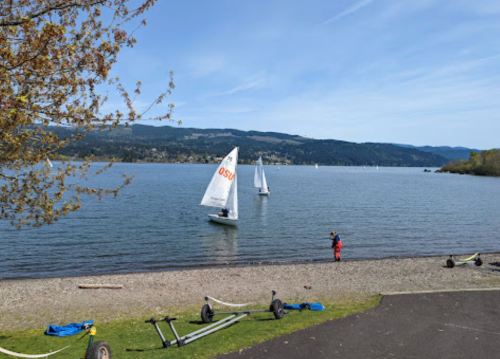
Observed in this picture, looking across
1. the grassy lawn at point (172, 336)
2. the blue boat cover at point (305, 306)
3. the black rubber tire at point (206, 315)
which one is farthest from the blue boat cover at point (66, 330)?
the blue boat cover at point (305, 306)

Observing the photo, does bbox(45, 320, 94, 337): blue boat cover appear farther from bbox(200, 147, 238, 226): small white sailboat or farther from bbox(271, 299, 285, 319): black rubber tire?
bbox(200, 147, 238, 226): small white sailboat

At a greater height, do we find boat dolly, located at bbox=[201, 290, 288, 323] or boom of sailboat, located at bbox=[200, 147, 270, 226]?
boom of sailboat, located at bbox=[200, 147, 270, 226]

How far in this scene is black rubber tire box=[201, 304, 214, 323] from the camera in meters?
13.9

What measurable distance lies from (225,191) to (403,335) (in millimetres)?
36041

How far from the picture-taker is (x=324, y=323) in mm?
13664

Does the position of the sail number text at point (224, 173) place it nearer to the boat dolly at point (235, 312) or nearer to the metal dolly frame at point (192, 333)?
the metal dolly frame at point (192, 333)

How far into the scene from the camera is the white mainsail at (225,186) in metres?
46.5

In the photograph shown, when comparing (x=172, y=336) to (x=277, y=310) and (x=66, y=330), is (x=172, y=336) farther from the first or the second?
(x=277, y=310)

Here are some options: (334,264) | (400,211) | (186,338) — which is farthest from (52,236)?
(400,211)

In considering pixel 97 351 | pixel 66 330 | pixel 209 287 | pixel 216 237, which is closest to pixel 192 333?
pixel 97 351

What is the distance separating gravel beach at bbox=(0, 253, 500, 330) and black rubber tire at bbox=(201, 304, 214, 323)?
310 cm

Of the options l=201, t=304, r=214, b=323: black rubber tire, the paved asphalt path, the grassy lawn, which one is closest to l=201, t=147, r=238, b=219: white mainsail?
the grassy lawn

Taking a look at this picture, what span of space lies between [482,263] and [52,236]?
38.1m

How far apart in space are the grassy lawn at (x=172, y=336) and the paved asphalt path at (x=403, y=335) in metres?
0.53
